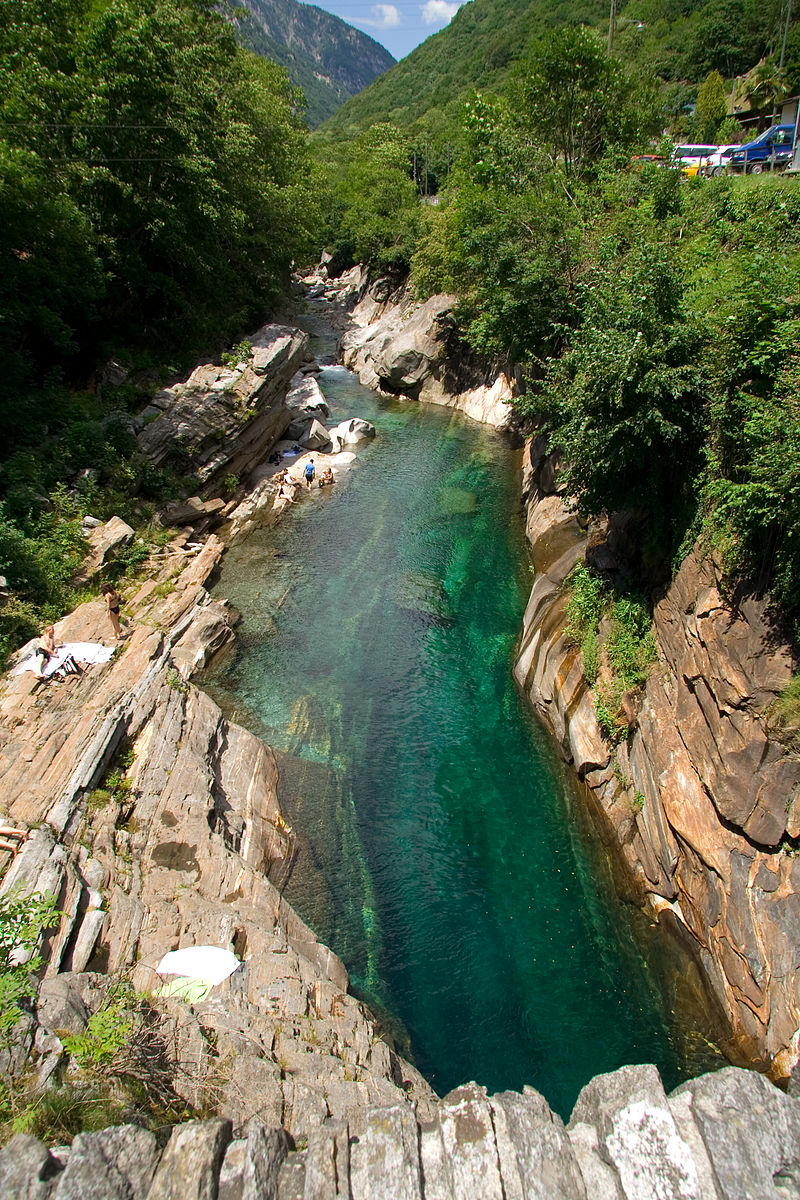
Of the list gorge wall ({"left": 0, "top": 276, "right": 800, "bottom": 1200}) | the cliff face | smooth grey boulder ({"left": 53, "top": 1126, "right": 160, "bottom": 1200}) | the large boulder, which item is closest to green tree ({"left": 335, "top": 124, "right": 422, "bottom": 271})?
the large boulder

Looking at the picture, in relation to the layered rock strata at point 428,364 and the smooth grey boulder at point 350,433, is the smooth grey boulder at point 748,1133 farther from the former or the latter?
the layered rock strata at point 428,364

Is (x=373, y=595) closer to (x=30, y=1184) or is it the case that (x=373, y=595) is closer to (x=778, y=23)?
(x=30, y=1184)

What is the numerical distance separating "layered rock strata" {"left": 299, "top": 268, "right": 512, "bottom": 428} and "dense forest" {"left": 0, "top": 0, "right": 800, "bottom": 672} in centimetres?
326

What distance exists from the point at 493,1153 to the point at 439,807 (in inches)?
316

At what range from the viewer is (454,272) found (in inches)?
1447

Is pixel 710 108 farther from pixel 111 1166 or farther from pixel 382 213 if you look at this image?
pixel 111 1166

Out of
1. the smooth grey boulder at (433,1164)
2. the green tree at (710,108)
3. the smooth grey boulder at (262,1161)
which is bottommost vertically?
the smooth grey boulder at (433,1164)

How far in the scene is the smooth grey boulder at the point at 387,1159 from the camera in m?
4.82

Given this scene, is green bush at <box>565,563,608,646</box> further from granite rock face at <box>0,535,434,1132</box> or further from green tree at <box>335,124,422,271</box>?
green tree at <box>335,124,422,271</box>

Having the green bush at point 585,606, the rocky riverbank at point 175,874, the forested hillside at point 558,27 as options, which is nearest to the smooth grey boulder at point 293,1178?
the rocky riverbank at point 175,874

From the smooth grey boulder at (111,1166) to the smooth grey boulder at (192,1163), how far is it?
87 millimetres

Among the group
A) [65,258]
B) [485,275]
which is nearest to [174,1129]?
[65,258]

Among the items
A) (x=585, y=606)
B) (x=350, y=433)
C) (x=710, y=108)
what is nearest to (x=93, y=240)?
(x=350, y=433)

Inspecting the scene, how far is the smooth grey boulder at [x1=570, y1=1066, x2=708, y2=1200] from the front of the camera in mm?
4746
